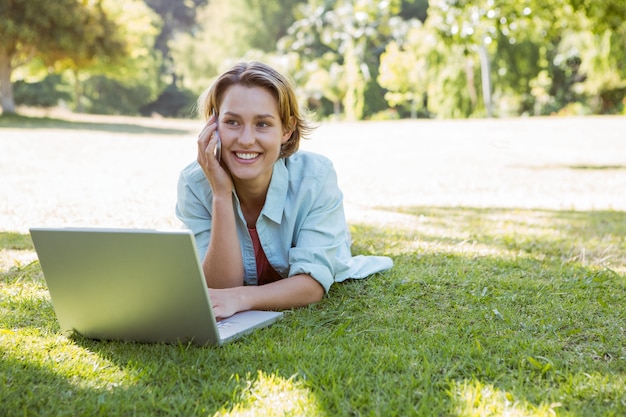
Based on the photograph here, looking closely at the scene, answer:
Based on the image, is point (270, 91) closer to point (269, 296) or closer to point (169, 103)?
point (269, 296)

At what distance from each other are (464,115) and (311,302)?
81.0 feet

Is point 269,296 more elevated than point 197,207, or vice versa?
point 197,207

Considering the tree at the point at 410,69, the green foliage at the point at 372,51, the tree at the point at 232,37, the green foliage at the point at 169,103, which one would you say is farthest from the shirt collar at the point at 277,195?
the green foliage at the point at 169,103

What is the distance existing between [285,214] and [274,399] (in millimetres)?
1258

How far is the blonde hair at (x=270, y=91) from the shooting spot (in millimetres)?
2834

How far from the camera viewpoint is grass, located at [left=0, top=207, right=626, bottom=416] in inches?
72.5

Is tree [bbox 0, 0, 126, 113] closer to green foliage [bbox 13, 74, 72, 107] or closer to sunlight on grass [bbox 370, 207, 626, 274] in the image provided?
green foliage [bbox 13, 74, 72, 107]

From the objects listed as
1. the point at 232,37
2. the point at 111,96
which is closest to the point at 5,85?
the point at 111,96

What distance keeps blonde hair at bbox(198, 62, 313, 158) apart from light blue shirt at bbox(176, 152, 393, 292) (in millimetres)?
157

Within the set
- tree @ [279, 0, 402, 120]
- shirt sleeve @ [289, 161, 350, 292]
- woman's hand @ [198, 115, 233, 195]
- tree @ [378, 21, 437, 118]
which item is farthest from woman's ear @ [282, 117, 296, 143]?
tree @ [279, 0, 402, 120]

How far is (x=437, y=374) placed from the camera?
2.05 metres

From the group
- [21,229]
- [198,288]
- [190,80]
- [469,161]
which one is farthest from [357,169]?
[190,80]

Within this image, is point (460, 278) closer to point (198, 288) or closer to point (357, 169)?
point (198, 288)

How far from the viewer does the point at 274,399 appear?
187cm
